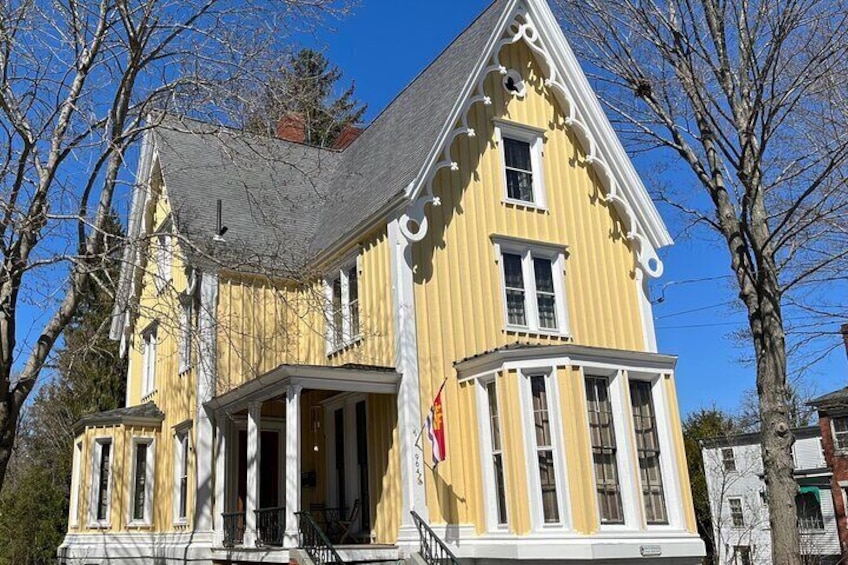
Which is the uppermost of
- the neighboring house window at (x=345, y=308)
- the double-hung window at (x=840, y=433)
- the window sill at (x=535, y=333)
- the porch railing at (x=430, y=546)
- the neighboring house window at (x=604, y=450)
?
the neighboring house window at (x=345, y=308)

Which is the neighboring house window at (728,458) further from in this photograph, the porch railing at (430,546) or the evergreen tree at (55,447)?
the porch railing at (430,546)

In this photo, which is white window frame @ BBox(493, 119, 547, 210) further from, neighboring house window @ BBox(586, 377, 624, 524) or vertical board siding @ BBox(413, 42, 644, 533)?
neighboring house window @ BBox(586, 377, 624, 524)

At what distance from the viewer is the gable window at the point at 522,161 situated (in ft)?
50.9

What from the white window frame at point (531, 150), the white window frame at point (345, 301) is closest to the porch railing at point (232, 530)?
the white window frame at point (345, 301)

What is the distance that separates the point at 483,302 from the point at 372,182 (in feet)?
12.6

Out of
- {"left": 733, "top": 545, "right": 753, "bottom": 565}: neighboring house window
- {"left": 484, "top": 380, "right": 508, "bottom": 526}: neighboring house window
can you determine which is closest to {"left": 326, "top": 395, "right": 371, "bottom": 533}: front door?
{"left": 484, "top": 380, "right": 508, "bottom": 526}: neighboring house window

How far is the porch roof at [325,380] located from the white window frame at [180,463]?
13.0 ft

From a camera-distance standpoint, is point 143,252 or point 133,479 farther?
point 133,479

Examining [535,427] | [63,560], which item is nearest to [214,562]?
[63,560]

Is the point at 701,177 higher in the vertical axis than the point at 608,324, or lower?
higher

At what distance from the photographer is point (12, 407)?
388 inches

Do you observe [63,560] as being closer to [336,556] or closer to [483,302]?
[336,556]

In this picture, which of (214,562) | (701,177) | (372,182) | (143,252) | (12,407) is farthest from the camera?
(372,182)

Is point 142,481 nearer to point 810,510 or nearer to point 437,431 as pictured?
point 437,431
